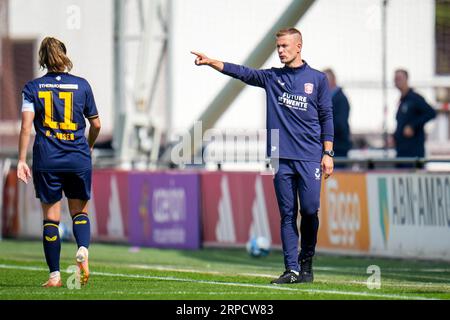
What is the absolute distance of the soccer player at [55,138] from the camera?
1115 centimetres

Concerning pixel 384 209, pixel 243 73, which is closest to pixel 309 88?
pixel 243 73

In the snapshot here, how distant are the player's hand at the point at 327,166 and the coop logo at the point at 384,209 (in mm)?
4861

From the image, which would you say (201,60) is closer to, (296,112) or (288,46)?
(288,46)

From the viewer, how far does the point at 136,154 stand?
22484 millimetres

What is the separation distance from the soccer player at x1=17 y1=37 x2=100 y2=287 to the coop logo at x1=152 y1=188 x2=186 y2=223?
7817mm

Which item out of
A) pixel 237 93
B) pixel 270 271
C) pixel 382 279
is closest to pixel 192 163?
pixel 237 93

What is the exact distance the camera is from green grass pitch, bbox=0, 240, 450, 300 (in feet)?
34.1

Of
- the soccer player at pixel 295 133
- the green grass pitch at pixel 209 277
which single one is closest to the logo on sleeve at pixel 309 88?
the soccer player at pixel 295 133

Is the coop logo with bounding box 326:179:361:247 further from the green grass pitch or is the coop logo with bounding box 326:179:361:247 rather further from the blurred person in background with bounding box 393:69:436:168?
the blurred person in background with bounding box 393:69:436:168

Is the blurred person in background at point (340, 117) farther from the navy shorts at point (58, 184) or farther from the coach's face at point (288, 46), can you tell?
the navy shorts at point (58, 184)

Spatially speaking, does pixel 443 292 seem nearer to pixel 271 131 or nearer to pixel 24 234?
pixel 271 131

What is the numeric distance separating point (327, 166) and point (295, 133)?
0.41 m

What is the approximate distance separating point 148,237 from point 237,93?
2.52m

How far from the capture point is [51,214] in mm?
11336
